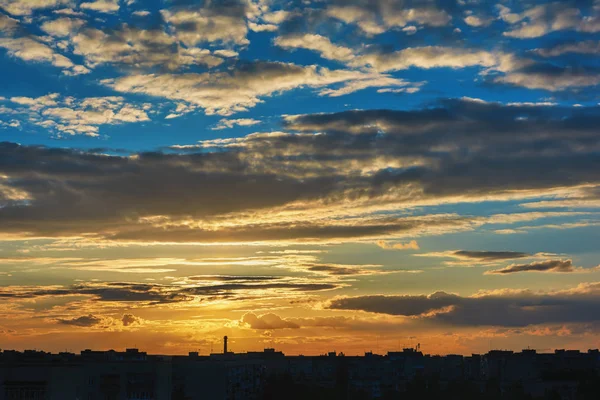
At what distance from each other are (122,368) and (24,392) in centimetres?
2695

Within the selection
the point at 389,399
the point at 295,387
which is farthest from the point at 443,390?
the point at 295,387

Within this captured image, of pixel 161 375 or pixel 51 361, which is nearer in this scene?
pixel 51 361

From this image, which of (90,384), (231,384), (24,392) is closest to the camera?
(24,392)

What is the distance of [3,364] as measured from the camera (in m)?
111

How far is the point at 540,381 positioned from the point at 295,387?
2594 inches

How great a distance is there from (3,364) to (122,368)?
972 inches

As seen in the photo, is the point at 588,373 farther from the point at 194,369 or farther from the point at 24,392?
the point at 24,392

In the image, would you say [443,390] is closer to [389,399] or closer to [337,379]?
[389,399]

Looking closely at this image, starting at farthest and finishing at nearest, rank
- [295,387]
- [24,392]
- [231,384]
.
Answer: [231,384]
[295,387]
[24,392]

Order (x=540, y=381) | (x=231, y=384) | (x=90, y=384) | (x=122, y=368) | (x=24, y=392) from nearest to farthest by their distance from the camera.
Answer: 1. (x=24, y=392)
2. (x=90, y=384)
3. (x=122, y=368)
4. (x=231, y=384)
5. (x=540, y=381)

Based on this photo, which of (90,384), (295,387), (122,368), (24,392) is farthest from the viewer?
(295,387)

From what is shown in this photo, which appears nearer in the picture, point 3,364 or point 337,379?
point 3,364

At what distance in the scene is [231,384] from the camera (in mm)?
168500

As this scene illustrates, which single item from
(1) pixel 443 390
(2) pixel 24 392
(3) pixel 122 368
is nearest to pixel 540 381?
(1) pixel 443 390
